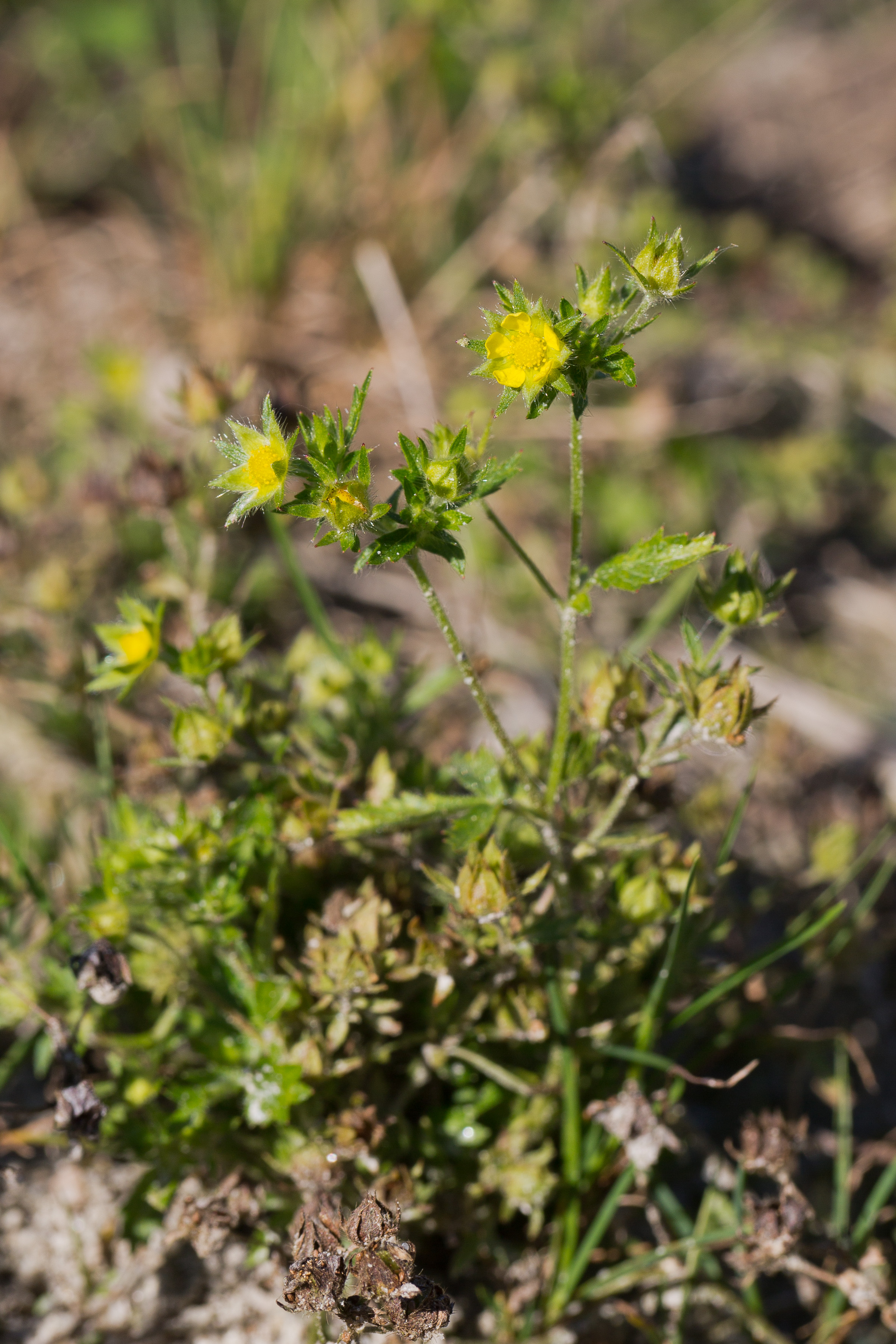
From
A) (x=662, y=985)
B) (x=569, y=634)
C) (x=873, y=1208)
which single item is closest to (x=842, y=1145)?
(x=873, y=1208)

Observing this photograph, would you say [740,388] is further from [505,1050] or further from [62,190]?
[62,190]

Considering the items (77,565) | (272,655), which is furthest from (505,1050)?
(77,565)

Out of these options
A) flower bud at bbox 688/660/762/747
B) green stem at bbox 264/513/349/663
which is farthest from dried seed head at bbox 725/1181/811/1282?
green stem at bbox 264/513/349/663

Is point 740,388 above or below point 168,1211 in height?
above

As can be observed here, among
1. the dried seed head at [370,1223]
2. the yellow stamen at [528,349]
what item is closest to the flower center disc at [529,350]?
the yellow stamen at [528,349]

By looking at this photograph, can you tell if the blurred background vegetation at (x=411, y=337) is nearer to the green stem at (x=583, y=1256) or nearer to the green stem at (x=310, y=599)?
the green stem at (x=310, y=599)

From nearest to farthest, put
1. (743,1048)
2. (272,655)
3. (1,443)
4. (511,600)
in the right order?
(743,1048)
(272,655)
(511,600)
(1,443)

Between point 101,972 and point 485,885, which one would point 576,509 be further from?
point 101,972
